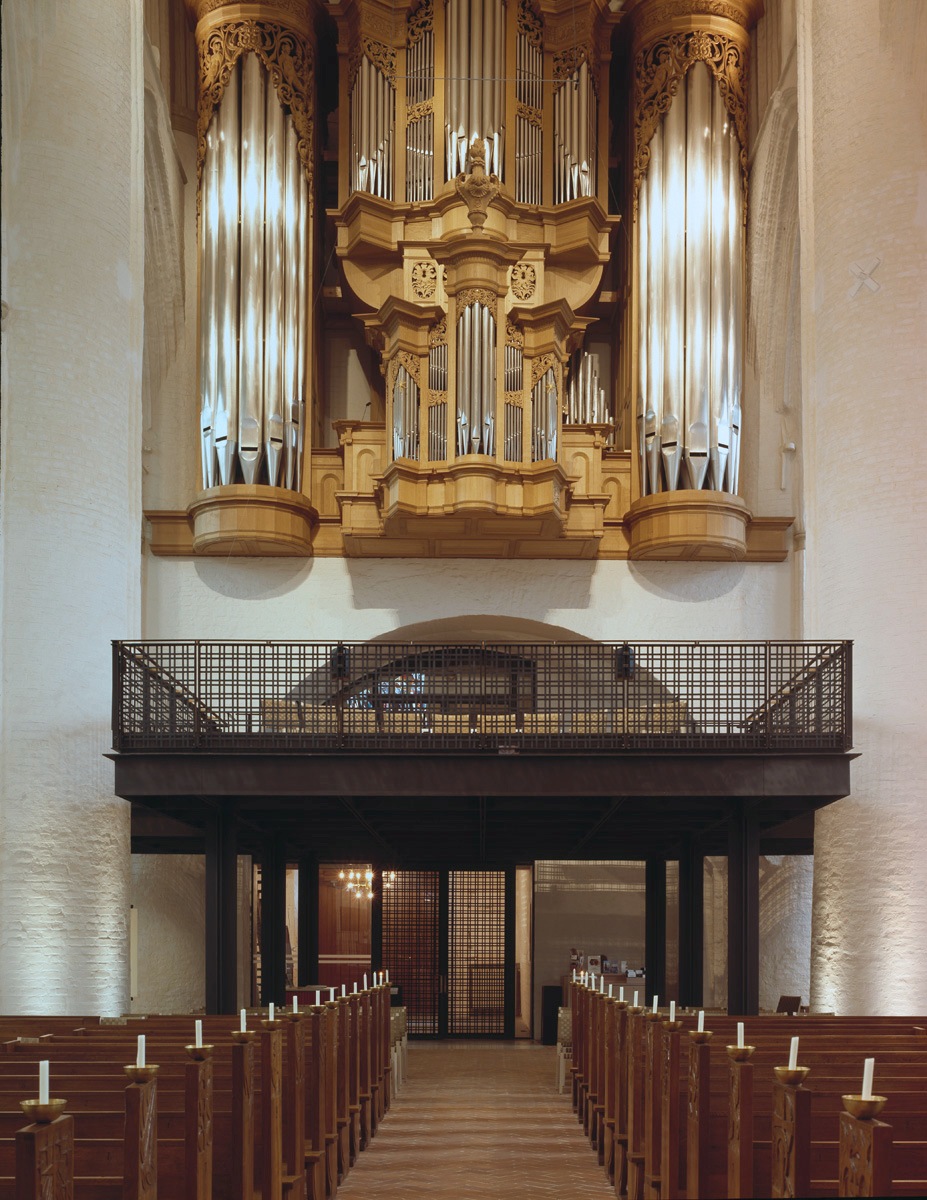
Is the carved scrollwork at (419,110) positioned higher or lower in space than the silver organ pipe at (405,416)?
higher

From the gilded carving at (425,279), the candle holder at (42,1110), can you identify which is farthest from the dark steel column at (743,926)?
the candle holder at (42,1110)

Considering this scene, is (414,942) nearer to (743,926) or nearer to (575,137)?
(743,926)

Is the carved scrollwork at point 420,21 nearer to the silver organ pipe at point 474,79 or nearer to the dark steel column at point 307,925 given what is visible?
the silver organ pipe at point 474,79

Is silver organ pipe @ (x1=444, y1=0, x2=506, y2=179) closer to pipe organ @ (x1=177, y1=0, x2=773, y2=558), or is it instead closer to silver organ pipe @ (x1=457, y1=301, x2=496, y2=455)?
pipe organ @ (x1=177, y1=0, x2=773, y2=558)

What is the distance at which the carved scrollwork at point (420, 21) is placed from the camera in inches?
677

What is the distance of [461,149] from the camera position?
16641mm

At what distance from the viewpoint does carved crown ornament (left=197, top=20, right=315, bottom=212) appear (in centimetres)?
1706

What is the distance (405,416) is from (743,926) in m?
6.47

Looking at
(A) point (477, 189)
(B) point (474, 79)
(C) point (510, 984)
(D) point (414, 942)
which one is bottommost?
(C) point (510, 984)

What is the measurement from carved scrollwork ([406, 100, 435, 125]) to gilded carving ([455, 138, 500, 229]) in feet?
4.41

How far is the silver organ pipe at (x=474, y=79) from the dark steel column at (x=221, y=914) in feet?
26.0

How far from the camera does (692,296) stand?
54.5 feet

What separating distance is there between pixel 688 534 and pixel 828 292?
3.13 meters

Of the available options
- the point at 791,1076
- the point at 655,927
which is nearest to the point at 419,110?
the point at 655,927
